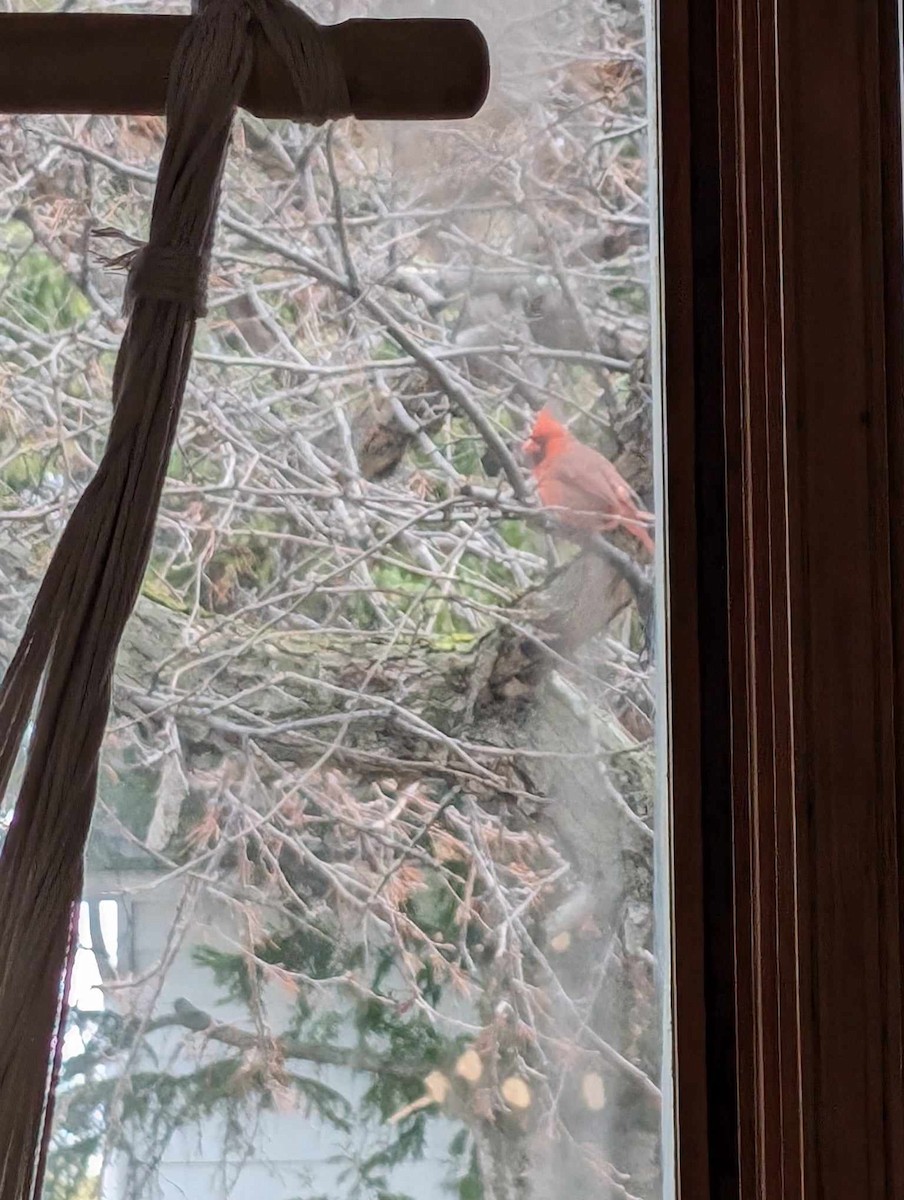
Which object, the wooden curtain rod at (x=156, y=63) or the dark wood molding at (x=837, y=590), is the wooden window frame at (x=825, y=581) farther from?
the wooden curtain rod at (x=156, y=63)

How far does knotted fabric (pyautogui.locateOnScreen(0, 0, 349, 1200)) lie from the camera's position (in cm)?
30

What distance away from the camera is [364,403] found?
0.70 m

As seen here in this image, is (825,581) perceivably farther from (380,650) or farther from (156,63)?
(380,650)

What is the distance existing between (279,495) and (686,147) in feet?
1.14

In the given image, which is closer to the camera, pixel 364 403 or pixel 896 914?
pixel 896 914

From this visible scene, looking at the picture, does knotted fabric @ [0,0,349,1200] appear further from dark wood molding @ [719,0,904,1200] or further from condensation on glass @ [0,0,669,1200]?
condensation on glass @ [0,0,669,1200]

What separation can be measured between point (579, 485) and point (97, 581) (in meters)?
0.43

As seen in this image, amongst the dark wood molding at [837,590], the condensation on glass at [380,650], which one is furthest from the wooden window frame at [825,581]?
the condensation on glass at [380,650]

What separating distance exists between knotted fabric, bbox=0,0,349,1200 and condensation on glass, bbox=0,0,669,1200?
369 mm

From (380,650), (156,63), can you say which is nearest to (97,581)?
(156,63)

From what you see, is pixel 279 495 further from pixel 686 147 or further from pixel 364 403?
pixel 686 147

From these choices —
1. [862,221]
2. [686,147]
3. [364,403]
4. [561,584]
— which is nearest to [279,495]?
[364,403]

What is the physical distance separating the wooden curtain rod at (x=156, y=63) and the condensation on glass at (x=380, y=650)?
0.36m

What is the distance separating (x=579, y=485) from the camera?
2.28ft
